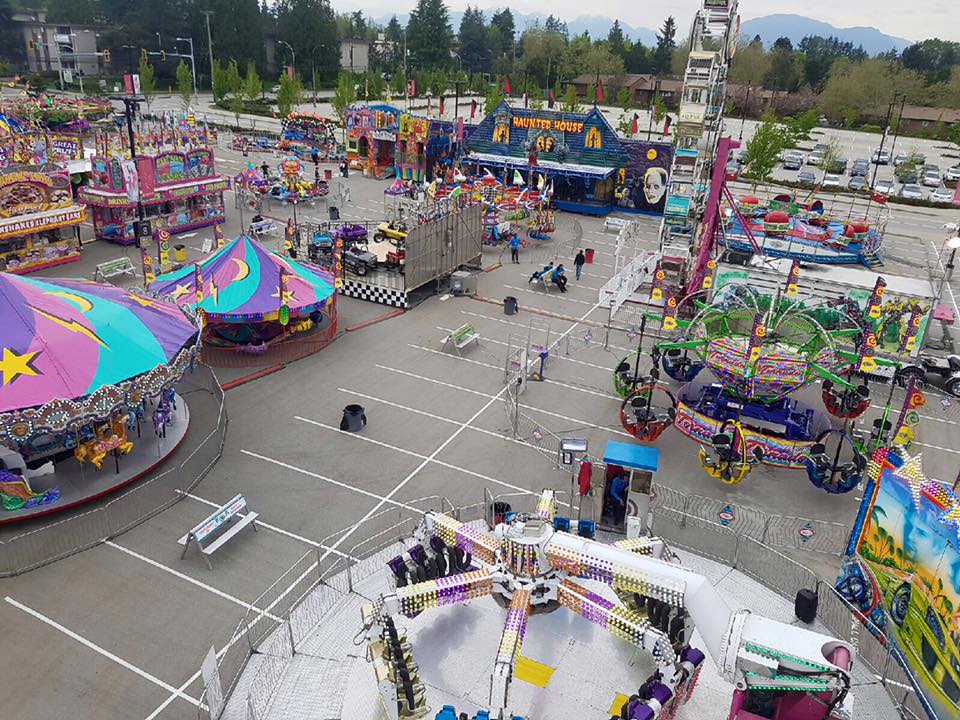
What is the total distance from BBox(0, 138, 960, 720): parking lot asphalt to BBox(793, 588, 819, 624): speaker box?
6.85 feet

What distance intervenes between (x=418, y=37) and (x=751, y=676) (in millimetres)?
128822

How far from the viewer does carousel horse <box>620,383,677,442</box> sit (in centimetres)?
2048

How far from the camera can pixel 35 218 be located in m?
32.8

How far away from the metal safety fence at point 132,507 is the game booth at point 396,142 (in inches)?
1365

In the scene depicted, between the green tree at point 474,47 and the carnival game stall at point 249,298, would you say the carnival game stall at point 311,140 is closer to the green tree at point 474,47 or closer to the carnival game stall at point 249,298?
the carnival game stall at point 249,298

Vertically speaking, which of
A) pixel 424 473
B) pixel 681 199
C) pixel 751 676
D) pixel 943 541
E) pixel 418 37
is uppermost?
pixel 418 37

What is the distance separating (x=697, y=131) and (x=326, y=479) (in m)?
20.5

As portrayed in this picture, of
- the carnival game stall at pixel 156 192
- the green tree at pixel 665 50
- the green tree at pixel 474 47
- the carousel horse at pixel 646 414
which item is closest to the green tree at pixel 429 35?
the green tree at pixel 474 47

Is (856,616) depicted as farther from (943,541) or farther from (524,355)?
(524,355)

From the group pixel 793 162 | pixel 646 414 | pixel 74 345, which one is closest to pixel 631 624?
pixel 646 414

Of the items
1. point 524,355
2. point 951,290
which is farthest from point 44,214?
point 951,290

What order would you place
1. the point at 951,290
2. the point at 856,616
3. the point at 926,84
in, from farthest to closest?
1. the point at 926,84
2. the point at 951,290
3. the point at 856,616

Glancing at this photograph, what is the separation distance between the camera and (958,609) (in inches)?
442

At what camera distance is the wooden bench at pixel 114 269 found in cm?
3150
